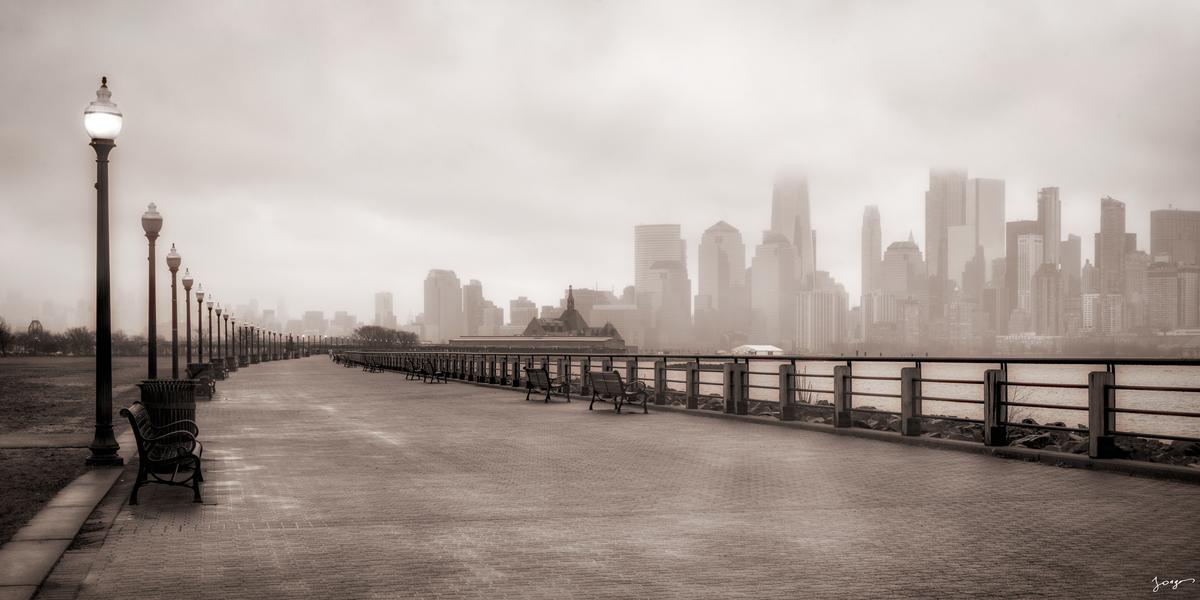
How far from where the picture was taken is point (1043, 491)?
34.0 ft

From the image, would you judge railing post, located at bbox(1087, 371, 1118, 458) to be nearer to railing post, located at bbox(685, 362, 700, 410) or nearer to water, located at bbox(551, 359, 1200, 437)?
water, located at bbox(551, 359, 1200, 437)

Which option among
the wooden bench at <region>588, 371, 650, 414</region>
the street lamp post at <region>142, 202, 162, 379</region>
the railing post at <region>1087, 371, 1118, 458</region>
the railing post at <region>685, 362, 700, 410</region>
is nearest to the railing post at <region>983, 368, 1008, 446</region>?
the railing post at <region>1087, 371, 1118, 458</region>

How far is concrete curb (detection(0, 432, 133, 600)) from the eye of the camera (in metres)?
6.51

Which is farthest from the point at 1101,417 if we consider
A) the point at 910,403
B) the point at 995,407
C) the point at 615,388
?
the point at 615,388

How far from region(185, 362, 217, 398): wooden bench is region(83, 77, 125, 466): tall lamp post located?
1495 centimetres

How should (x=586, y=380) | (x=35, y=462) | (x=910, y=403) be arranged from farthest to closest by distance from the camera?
(x=586, y=380)
(x=910, y=403)
(x=35, y=462)

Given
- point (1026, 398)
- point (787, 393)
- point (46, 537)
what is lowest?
point (1026, 398)

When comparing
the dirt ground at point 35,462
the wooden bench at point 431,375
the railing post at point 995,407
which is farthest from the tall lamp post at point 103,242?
the wooden bench at point 431,375

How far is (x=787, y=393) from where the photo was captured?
18.5 metres

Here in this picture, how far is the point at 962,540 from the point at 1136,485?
13.4 feet

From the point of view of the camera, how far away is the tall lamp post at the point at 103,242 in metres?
13.0

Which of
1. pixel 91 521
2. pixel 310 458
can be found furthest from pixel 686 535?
pixel 310 458

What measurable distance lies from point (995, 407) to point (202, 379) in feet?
81.3

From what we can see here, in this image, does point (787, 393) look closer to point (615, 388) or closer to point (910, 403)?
point (910, 403)
